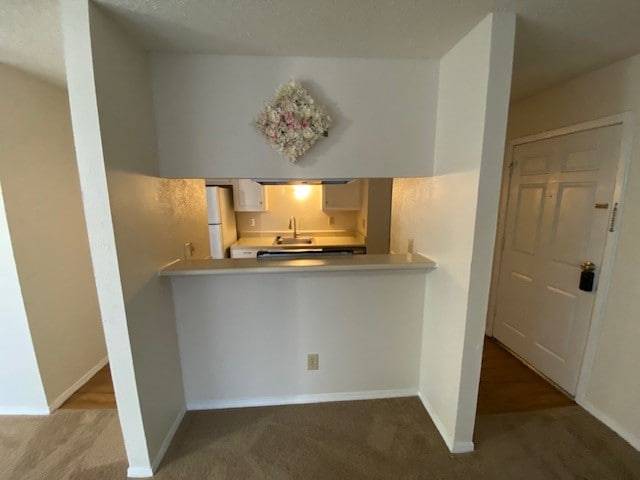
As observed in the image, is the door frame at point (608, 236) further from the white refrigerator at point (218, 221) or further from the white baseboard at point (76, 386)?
the white baseboard at point (76, 386)

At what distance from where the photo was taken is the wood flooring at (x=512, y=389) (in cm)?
203

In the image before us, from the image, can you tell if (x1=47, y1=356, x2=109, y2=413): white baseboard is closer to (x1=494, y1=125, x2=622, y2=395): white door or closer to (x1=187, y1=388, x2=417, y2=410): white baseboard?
(x1=187, y1=388, x2=417, y2=410): white baseboard

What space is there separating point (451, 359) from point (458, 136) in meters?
1.33

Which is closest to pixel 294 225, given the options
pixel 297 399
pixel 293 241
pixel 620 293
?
pixel 293 241

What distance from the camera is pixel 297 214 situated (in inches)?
175

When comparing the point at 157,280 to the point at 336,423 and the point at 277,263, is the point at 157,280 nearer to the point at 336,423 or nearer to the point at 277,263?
the point at 277,263

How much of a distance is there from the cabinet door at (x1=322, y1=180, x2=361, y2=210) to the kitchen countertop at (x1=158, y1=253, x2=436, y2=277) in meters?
2.27

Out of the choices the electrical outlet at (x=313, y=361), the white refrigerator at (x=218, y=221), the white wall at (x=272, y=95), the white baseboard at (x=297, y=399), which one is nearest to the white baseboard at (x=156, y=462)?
the white baseboard at (x=297, y=399)

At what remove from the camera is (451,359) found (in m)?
1.68

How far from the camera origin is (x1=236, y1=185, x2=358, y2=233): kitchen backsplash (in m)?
4.39

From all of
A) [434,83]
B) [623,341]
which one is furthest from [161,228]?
[623,341]

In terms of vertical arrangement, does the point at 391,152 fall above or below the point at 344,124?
below

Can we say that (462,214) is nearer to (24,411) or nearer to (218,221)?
(218,221)

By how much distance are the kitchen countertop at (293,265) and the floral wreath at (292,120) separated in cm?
70
